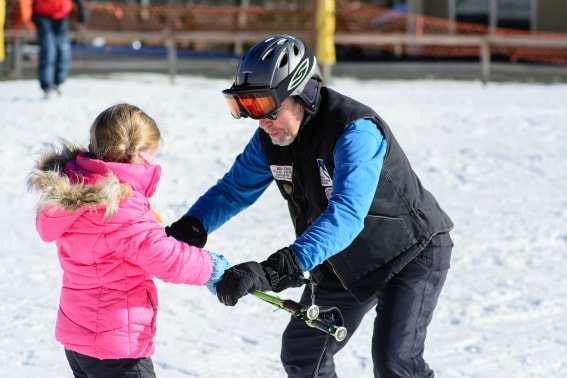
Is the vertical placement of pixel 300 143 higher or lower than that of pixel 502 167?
higher

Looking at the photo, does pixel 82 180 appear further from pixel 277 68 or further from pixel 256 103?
pixel 277 68

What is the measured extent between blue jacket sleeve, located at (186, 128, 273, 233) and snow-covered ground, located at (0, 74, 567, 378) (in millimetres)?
380

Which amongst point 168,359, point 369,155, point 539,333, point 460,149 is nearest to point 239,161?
point 369,155

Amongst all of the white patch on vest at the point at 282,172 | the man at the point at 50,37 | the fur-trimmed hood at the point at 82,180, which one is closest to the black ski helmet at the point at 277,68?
the white patch on vest at the point at 282,172

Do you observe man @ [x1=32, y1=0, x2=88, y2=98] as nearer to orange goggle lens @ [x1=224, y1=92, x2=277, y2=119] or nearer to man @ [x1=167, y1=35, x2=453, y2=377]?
man @ [x1=167, y1=35, x2=453, y2=377]

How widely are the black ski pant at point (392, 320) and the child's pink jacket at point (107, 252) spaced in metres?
0.63

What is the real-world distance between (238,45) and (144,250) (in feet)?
68.0

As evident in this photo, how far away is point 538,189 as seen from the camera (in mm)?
8609

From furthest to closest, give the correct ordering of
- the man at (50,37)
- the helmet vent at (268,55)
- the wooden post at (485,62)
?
the wooden post at (485,62) < the man at (50,37) < the helmet vent at (268,55)

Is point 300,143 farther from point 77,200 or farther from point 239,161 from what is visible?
point 77,200

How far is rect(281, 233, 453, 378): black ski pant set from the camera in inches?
136

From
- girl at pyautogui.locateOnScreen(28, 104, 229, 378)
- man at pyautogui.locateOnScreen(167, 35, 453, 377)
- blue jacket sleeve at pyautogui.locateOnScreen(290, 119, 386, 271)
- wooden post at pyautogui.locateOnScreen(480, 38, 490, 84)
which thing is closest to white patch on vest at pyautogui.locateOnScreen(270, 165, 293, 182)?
man at pyautogui.locateOnScreen(167, 35, 453, 377)

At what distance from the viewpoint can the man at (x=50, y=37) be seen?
11180 mm

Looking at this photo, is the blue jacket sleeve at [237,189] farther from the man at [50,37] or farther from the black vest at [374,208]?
the man at [50,37]
